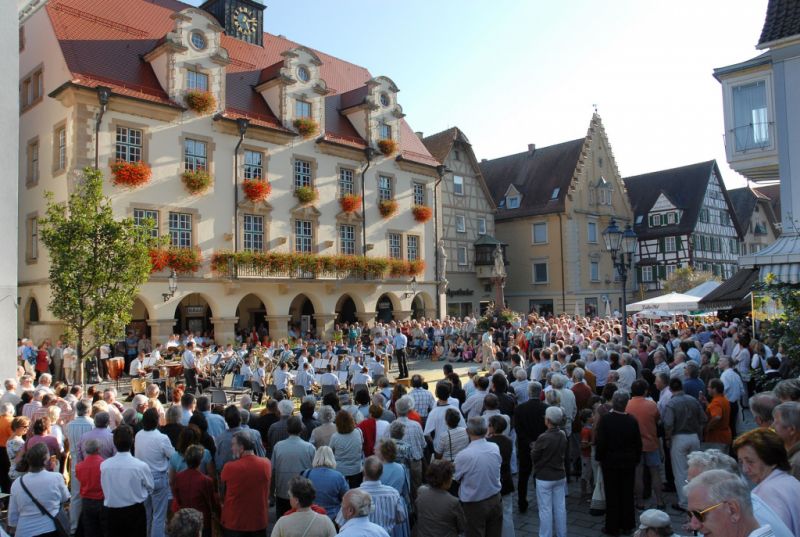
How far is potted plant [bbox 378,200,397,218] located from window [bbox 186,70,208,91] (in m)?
10.7

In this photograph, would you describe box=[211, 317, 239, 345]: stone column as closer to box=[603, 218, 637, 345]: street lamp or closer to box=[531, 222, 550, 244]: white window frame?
box=[603, 218, 637, 345]: street lamp

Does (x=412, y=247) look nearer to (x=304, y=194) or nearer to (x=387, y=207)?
(x=387, y=207)

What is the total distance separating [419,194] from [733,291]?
813 inches

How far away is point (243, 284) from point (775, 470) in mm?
24207

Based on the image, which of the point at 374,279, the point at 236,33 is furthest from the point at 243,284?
the point at 236,33

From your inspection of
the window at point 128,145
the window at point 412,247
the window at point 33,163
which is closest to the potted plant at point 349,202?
the window at point 412,247

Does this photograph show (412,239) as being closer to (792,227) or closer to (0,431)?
(792,227)

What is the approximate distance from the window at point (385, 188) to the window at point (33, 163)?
1585 cm

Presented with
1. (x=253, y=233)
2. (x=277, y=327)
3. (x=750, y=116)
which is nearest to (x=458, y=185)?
(x=253, y=233)

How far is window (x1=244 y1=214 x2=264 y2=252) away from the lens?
27422 mm

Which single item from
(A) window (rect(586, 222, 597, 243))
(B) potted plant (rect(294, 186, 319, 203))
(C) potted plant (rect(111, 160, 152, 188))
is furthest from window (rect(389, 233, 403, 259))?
(A) window (rect(586, 222, 597, 243))

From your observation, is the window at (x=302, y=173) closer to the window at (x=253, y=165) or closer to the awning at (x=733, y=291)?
the window at (x=253, y=165)

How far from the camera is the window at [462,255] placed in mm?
40500

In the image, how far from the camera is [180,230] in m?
25.0
